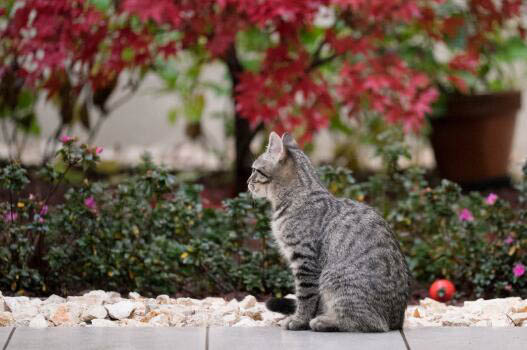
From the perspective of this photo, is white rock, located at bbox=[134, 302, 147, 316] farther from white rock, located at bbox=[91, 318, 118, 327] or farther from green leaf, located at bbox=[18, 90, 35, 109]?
green leaf, located at bbox=[18, 90, 35, 109]

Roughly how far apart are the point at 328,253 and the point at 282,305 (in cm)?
41

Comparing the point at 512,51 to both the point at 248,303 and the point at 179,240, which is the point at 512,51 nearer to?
the point at 179,240

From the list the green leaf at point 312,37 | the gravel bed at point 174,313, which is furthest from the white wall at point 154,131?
the gravel bed at point 174,313

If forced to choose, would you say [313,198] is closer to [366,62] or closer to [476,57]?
[366,62]

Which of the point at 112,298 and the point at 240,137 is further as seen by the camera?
the point at 240,137

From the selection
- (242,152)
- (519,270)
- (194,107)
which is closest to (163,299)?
(519,270)

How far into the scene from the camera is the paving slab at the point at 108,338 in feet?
14.4

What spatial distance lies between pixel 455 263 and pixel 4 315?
3.00 metres

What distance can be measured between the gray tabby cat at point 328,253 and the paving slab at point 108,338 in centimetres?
59

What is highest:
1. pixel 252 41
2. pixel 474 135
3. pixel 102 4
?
pixel 102 4

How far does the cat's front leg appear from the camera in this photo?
4789mm

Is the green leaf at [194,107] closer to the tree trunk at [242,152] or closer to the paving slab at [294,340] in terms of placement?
the tree trunk at [242,152]

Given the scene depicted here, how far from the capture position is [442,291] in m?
5.76

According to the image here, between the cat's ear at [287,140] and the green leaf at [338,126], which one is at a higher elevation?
the cat's ear at [287,140]
